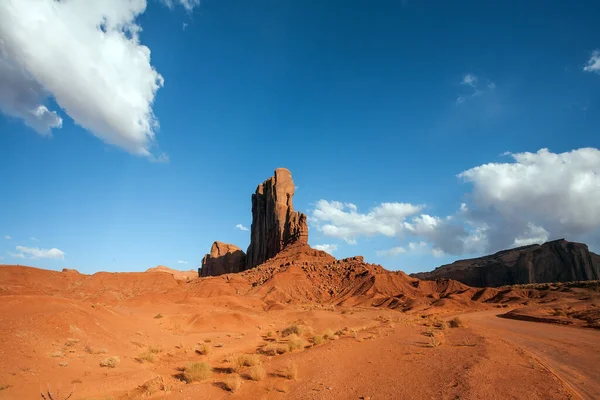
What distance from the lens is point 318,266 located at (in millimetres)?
73812

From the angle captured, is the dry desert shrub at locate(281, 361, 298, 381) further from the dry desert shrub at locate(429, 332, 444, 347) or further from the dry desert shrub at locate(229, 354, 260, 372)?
the dry desert shrub at locate(429, 332, 444, 347)

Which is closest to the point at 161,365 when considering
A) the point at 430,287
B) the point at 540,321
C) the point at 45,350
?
the point at 45,350

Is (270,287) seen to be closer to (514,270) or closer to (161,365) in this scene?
(161,365)

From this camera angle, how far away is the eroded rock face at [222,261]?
117 meters

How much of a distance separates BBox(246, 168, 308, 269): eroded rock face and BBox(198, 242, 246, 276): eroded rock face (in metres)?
7.14

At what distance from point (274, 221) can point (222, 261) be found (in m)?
31.9

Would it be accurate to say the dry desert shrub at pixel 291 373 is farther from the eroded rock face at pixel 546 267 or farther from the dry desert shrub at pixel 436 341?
the eroded rock face at pixel 546 267

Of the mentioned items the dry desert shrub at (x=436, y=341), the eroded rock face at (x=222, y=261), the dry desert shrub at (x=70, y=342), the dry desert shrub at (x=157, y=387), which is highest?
the eroded rock face at (x=222, y=261)

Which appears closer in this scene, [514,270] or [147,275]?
[147,275]

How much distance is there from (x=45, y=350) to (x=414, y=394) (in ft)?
44.2

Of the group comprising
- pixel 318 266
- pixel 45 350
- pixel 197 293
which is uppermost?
pixel 318 266

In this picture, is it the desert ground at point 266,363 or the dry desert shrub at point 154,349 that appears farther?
the dry desert shrub at point 154,349

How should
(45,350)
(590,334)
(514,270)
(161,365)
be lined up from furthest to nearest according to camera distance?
(514,270)
(590,334)
(161,365)
(45,350)

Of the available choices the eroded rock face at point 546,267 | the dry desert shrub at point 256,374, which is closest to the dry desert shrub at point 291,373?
the dry desert shrub at point 256,374
